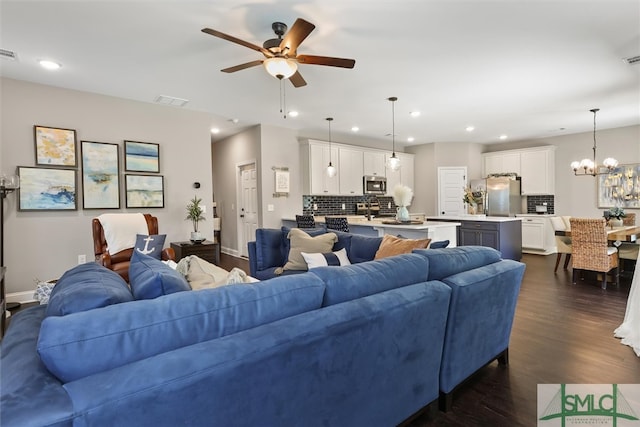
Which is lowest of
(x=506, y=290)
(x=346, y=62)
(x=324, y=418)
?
(x=324, y=418)

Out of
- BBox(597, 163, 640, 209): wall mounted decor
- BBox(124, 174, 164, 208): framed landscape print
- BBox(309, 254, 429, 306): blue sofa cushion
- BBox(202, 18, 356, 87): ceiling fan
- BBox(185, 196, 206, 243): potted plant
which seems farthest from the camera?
BBox(597, 163, 640, 209): wall mounted decor

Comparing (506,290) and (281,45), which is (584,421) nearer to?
(506,290)

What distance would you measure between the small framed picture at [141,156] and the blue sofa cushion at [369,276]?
417 cm

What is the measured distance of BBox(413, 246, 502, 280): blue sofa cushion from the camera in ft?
6.14

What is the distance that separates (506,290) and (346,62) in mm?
2098

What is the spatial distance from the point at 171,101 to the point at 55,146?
1.52 meters

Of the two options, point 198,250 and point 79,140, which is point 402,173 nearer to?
point 198,250

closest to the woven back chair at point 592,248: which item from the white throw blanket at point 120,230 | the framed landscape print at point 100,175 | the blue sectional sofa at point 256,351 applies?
the blue sectional sofa at point 256,351

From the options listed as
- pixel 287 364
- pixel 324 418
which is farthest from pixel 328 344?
pixel 324 418

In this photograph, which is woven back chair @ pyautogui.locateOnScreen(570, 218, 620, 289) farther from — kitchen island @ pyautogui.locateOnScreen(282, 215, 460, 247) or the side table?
the side table

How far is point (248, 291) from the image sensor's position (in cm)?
123

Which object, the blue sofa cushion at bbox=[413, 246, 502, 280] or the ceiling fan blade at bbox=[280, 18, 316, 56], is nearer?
the blue sofa cushion at bbox=[413, 246, 502, 280]

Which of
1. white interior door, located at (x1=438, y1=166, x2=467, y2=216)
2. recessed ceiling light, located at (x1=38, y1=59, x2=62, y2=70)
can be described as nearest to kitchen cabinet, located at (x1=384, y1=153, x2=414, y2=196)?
white interior door, located at (x1=438, y1=166, x2=467, y2=216)
